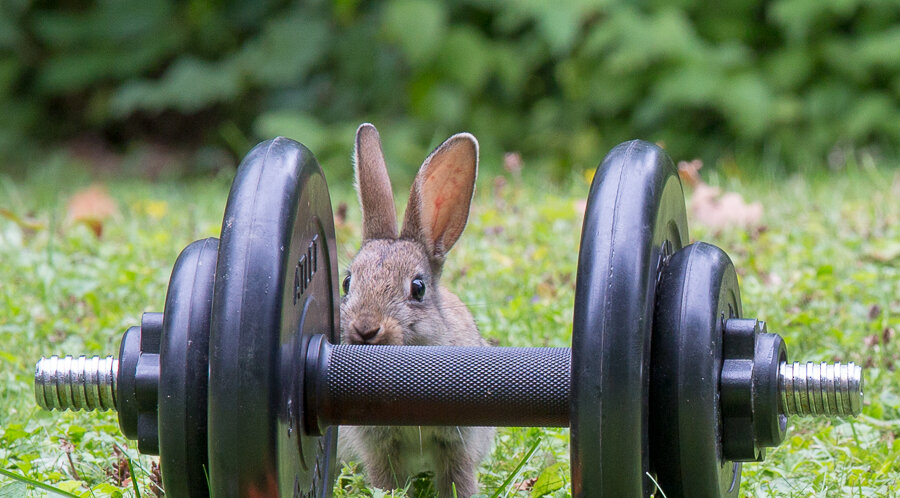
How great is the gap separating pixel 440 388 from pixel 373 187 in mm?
1269

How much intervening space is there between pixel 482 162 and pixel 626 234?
5142 millimetres

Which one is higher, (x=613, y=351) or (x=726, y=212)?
(x=726, y=212)

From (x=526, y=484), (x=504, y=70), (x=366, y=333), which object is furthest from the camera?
(x=504, y=70)

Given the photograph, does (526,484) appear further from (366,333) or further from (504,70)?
(504,70)

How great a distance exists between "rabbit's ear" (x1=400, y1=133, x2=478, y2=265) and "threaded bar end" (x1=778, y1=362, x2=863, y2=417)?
4.19 ft

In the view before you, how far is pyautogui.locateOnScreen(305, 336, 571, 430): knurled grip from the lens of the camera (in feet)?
6.35

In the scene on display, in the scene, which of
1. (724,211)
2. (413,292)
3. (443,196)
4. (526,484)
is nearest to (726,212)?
(724,211)

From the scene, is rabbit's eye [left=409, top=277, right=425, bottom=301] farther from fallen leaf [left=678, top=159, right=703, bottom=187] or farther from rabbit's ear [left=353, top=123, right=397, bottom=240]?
fallen leaf [left=678, top=159, right=703, bottom=187]

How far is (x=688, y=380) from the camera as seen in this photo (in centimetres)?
182

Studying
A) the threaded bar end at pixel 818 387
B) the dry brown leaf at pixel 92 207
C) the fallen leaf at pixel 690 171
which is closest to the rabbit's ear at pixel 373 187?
the threaded bar end at pixel 818 387

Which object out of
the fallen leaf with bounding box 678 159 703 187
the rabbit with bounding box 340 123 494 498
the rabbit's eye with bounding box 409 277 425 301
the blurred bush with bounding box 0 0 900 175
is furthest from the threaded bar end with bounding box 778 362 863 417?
the blurred bush with bounding box 0 0 900 175

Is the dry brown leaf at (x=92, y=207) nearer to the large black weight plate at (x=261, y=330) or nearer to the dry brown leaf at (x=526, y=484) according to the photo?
the dry brown leaf at (x=526, y=484)

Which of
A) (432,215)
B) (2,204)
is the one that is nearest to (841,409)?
(432,215)

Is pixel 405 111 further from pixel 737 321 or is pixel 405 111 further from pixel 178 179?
pixel 737 321
